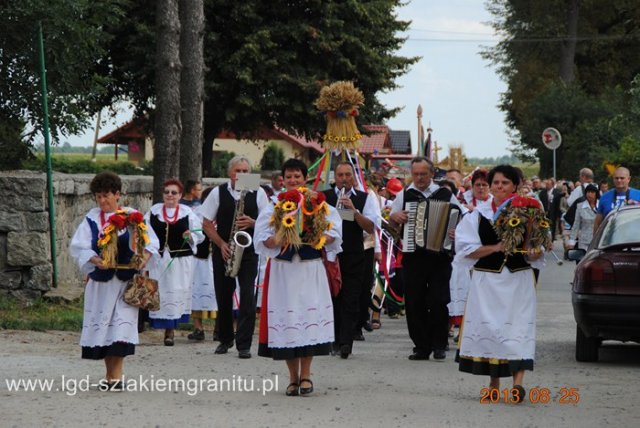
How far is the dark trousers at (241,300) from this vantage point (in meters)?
12.5

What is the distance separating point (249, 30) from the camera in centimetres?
3550

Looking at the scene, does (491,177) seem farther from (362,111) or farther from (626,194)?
(362,111)

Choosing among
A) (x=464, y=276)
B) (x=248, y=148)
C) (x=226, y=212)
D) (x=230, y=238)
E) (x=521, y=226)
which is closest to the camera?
(x=521, y=226)

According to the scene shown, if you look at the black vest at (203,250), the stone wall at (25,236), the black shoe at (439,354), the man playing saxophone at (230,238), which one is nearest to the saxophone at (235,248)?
the man playing saxophone at (230,238)

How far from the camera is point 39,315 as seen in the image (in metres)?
14.9

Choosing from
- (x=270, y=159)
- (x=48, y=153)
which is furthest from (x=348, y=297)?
(x=270, y=159)

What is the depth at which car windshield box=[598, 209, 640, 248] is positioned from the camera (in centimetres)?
1241

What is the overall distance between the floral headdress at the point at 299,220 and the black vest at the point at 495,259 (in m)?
1.27

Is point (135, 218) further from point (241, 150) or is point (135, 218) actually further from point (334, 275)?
point (241, 150)

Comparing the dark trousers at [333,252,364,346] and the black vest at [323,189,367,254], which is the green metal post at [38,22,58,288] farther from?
the dark trousers at [333,252,364,346]

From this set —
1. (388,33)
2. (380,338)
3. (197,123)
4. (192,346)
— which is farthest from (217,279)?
(388,33)

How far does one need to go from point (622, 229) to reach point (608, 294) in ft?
3.31

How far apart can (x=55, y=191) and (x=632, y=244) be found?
7.25 meters

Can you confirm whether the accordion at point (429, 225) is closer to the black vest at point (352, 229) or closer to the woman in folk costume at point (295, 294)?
the black vest at point (352, 229)
